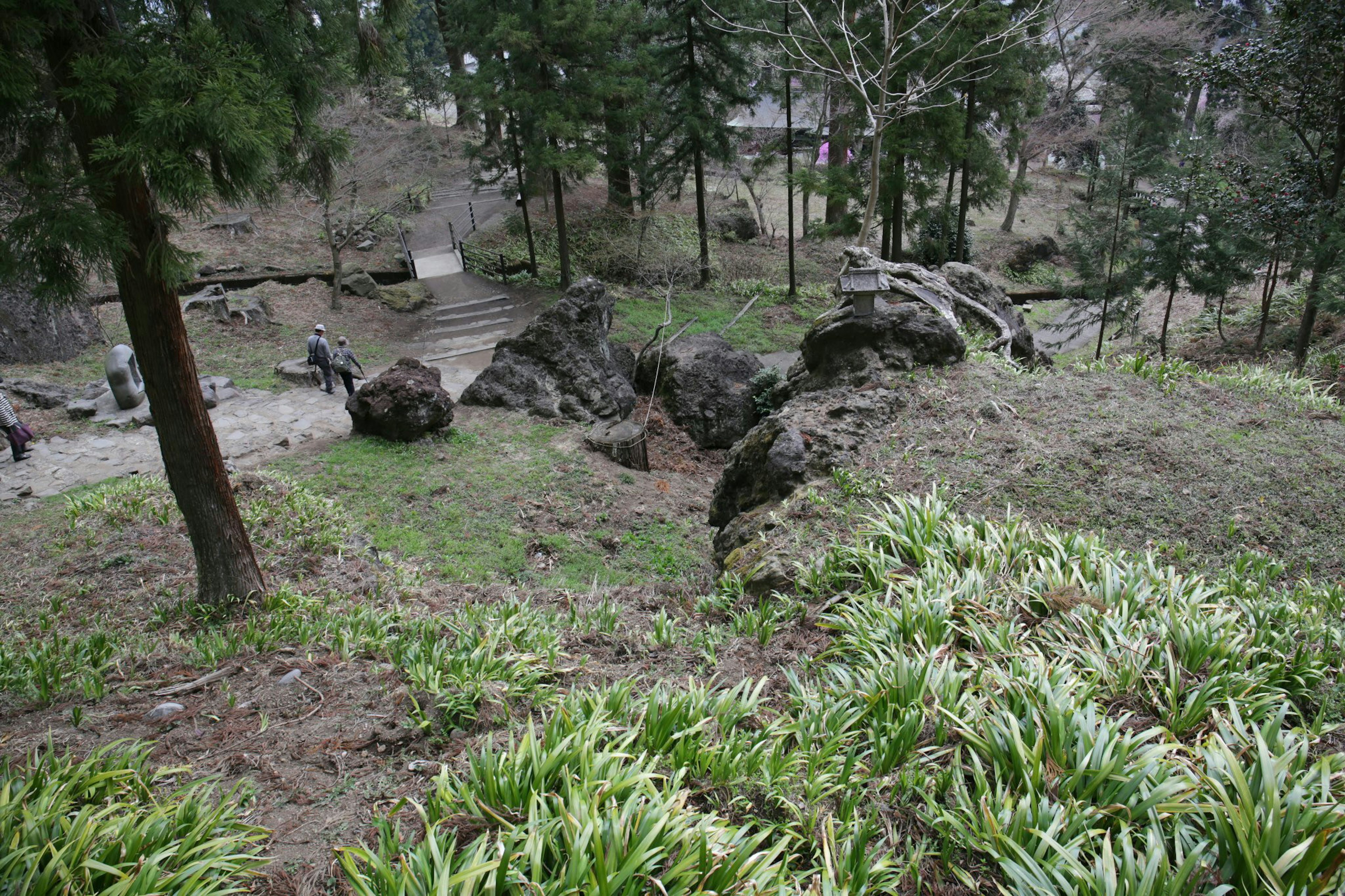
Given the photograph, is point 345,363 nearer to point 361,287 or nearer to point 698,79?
point 361,287

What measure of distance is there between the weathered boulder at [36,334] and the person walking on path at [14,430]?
358 centimetres

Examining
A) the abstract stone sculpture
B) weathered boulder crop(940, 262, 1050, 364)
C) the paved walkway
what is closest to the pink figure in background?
weathered boulder crop(940, 262, 1050, 364)

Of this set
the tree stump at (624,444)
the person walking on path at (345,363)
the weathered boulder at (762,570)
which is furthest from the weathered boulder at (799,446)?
the person walking on path at (345,363)

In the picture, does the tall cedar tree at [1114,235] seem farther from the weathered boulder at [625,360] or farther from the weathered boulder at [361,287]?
the weathered boulder at [361,287]

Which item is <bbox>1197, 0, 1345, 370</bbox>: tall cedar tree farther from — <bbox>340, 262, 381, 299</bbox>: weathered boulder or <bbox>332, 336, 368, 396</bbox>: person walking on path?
<bbox>340, 262, 381, 299</bbox>: weathered boulder

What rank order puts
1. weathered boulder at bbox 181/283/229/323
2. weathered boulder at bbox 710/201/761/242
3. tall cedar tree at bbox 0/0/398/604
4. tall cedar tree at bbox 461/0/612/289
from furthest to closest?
weathered boulder at bbox 710/201/761/242 < tall cedar tree at bbox 461/0/612/289 < weathered boulder at bbox 181/283/229/323 < tall cedar tree at bbox 0/0/398/604

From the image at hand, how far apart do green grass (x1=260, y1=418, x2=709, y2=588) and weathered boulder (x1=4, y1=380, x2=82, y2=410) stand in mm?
4461

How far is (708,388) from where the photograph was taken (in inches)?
477

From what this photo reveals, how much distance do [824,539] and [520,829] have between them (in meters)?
3.30

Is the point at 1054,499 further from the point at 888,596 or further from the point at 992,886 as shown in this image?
the point at 992,886

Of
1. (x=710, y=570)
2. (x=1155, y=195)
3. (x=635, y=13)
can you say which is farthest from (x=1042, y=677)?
(x=635, y=13)

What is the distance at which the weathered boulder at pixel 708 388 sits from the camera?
1192 cm

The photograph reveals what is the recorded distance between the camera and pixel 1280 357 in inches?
436

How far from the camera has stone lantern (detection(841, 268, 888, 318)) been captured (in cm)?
779
